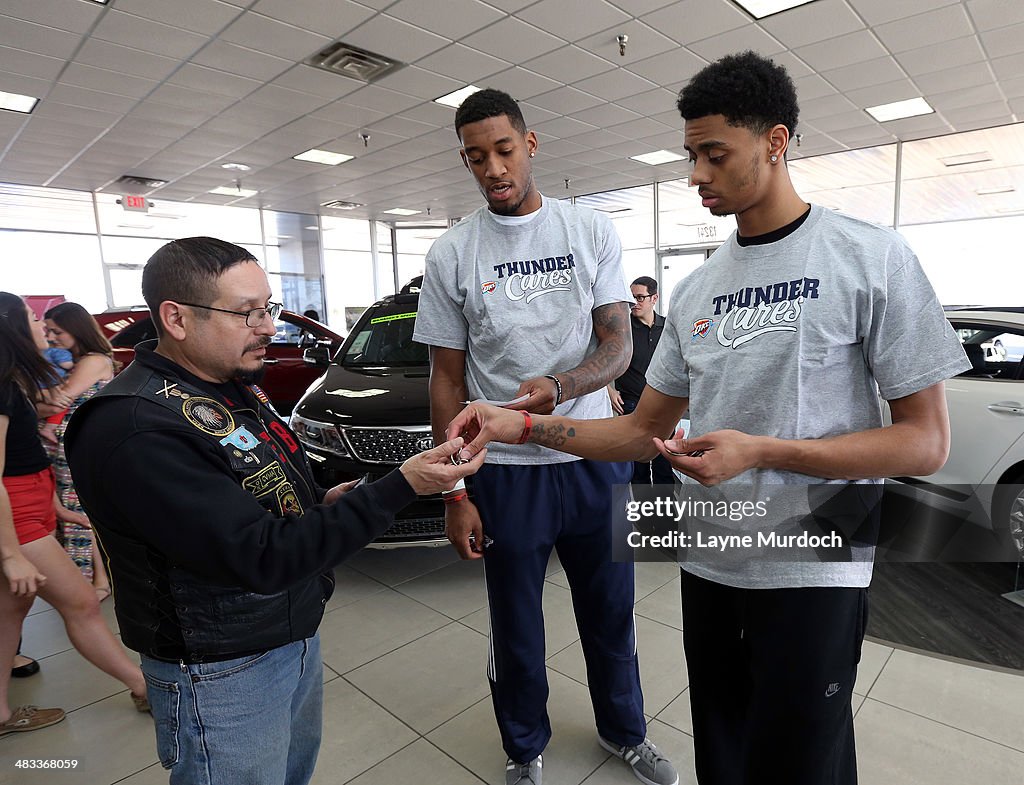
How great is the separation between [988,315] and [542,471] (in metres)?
3.33

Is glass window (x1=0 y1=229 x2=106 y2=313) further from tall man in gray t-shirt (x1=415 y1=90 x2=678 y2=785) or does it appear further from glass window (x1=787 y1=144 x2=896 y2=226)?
glass window (x1=787 y1=144 x2=896 y2=226)

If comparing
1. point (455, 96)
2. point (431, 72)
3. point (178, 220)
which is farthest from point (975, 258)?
point (178, 220)

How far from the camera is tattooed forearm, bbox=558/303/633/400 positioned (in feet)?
5.04

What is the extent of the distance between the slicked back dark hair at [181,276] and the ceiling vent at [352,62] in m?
4.51

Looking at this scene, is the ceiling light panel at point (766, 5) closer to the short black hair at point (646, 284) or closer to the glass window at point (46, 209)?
the short black hair at point (646, 284)

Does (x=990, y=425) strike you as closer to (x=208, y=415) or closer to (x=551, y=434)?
(x=551, y=434)

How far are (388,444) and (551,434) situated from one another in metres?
1.62

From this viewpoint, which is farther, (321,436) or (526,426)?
(321,436)

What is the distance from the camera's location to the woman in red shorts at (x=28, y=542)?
6.11ft

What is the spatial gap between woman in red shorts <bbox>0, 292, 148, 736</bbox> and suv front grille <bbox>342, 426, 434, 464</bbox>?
1.19m

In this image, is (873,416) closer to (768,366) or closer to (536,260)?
(768,366)

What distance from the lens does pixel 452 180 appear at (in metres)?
9.55

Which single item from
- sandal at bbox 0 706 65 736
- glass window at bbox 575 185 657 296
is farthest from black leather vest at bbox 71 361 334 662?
glass window at bbox 575 185 657 296

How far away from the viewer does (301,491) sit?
3.85ft
